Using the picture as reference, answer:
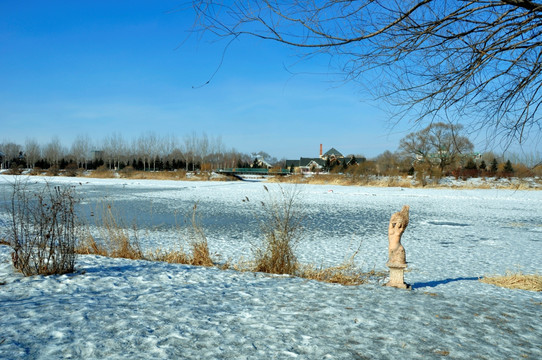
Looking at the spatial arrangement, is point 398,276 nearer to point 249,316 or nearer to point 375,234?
point 249,316

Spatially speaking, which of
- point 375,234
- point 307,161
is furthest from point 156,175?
point 307,161

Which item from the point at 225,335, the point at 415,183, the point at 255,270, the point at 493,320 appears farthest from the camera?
the point at 415,183

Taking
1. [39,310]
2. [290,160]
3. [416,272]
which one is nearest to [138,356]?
[39,310]

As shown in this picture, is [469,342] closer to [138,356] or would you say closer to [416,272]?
[138,356]

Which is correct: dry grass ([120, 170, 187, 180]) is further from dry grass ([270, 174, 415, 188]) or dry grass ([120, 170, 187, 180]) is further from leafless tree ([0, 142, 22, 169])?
leafless tree ([0, 142, 22, 169])

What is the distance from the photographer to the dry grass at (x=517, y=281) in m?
5.58

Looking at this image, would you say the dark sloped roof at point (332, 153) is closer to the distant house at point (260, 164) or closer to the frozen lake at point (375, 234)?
the distant house at point (260, 164)

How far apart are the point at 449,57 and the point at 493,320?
2400 millimetres

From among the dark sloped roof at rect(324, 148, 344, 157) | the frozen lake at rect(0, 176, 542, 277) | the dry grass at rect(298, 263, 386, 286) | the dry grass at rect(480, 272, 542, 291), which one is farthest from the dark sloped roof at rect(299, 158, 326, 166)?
the dry grass at rect(298, 263, 386, 286)

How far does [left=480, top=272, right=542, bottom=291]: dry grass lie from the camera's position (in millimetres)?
5576

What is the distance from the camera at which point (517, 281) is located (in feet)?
18.8

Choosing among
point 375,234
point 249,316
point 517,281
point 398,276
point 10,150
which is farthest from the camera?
point 10,150

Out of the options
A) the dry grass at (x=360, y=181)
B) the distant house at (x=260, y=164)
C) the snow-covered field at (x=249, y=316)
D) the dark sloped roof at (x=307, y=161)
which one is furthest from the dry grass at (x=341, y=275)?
the dark sloped roof at (x=307, y=161)

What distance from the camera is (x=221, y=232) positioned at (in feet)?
32.4
